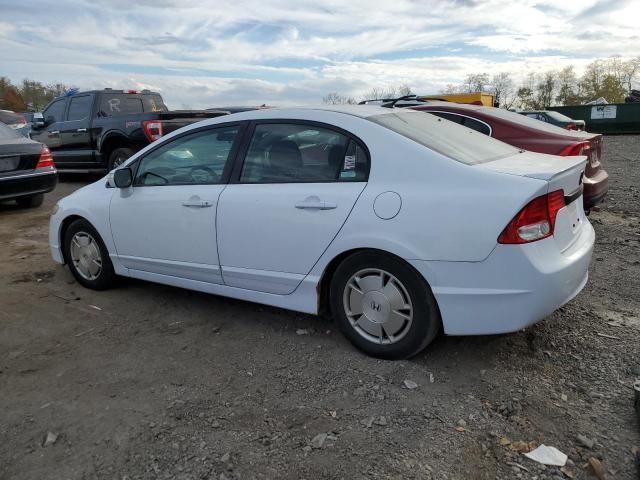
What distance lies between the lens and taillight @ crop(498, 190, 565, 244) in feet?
9.21

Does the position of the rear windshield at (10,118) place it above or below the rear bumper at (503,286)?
above

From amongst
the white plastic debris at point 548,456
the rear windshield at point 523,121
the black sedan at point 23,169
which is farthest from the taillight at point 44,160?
the white plastic debris at point 548,456

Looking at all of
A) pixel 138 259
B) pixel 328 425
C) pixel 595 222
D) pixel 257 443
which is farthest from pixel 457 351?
pixel 595 222

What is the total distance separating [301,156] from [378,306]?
3.66 feet

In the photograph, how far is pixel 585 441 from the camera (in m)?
2.55

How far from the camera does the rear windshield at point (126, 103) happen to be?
1059cm

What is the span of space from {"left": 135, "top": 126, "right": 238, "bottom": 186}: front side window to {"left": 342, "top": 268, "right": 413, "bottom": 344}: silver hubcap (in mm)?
1304

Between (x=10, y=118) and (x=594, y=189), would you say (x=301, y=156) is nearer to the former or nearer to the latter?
(x=594, y=189)

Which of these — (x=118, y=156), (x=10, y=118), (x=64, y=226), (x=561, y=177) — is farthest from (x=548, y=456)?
(x=10, y=118)

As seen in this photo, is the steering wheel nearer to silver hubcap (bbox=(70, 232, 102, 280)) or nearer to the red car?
silver hubcap (bbox=(70, 232, 102, 280))

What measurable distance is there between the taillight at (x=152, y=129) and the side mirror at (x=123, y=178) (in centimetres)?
503

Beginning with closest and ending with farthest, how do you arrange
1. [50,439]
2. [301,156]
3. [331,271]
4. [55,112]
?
1. [50,439]
2. [331,271]
3. [301,156]
4. [55,112]

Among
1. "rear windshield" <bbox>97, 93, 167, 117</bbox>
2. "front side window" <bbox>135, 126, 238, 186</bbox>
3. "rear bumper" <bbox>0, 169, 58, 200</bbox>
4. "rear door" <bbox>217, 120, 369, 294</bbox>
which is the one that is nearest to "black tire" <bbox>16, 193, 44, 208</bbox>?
"rear bumper" <bbox>0, 169, 58, 200</bbox>

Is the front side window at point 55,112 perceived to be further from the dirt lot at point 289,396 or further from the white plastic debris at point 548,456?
the white plastic debris at point 548,456
